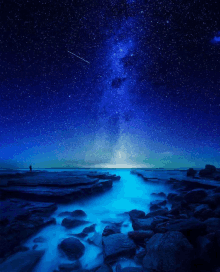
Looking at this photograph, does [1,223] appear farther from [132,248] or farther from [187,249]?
[187,249]

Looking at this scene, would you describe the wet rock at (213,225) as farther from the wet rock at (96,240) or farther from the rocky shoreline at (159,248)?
the wet rock at (96,240)

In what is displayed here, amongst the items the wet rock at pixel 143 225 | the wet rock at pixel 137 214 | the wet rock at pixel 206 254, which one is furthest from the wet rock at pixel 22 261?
the wet rock at pixel 137 214

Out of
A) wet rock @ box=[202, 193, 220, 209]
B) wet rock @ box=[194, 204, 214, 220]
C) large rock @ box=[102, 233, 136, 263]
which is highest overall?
wet rock @ box=[202, 193, 220, 209]

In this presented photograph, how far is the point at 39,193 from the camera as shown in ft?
28.0

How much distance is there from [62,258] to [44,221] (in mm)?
2197

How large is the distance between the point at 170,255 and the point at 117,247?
4.53ft

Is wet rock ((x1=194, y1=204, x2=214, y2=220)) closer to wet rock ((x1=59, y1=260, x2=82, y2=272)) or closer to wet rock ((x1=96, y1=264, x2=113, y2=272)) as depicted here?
wet rock ((x1=96, y1=264, x2=113, y2=272))

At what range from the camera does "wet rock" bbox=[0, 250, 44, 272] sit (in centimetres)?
280

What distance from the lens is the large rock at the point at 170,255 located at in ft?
7.84

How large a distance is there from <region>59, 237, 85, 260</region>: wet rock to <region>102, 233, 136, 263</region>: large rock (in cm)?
60

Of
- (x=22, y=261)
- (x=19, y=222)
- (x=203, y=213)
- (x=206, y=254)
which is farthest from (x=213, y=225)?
(x=19, y=222)

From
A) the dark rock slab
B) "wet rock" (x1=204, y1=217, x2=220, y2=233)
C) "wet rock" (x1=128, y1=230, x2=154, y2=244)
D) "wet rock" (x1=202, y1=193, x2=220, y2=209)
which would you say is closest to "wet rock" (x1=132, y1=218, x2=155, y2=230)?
"wet rock" (x1=128, y1=230, x2=154, y2=244)

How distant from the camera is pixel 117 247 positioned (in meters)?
3.38

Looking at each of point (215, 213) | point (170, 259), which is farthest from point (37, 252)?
point (215, 213)
